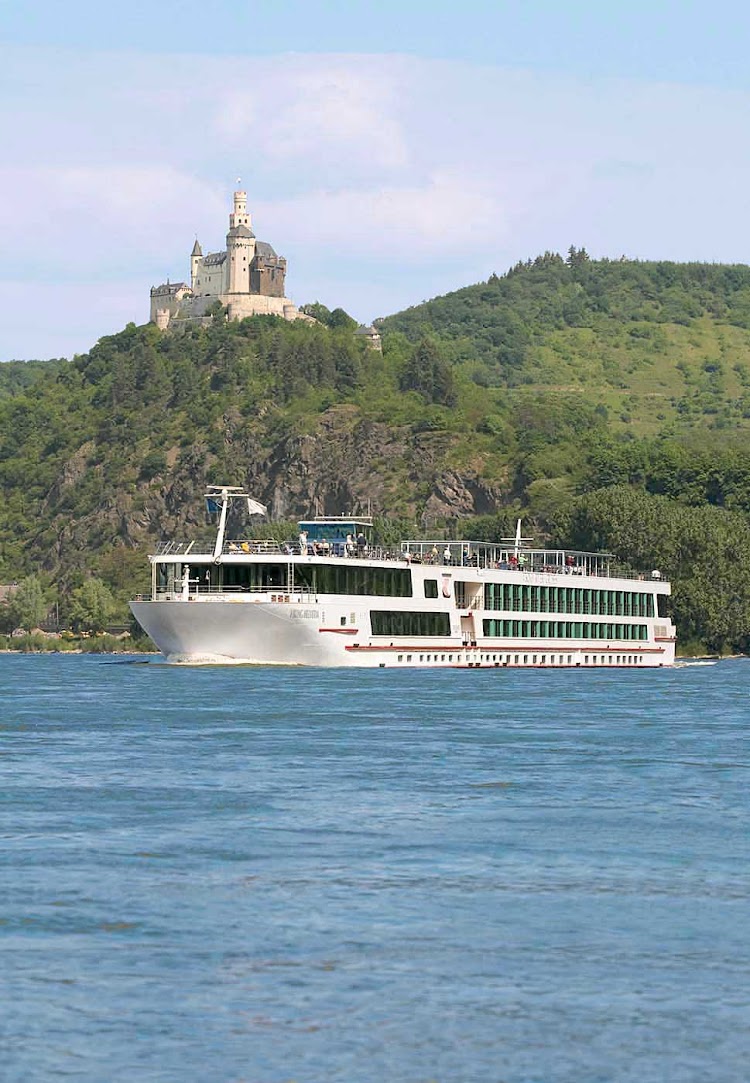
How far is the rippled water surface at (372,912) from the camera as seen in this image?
65.0 ft

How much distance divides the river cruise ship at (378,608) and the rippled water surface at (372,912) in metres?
42.3

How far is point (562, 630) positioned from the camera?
11712 cm

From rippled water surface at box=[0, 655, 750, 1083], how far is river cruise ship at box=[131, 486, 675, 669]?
139 feet

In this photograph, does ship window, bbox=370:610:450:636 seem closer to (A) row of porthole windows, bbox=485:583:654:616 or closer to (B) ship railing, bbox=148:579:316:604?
(A) row of porthole windows, bbox=485:583:654:616

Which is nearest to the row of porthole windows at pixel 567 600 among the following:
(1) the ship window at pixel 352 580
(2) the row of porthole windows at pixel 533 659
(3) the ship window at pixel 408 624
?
(2) the row of porthole windows at pixel 533 659

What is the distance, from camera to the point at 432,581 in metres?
106

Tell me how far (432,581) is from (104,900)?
7964cm

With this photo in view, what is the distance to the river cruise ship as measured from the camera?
9594cm

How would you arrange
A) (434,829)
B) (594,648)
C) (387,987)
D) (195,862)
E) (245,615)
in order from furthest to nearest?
(594,648) → (245,615) → (434,829) → (195,862) → (387,987)

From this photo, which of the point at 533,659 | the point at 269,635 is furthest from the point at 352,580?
the point at 533,659

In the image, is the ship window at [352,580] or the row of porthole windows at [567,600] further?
the row of porthole windows at [567,600]

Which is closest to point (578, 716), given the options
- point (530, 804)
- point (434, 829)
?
point (530, 804)

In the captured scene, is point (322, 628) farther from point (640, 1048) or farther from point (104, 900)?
point (640, 1048)

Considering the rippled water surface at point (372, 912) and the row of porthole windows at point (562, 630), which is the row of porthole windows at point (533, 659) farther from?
the rippled water surface at point (372, 912)
